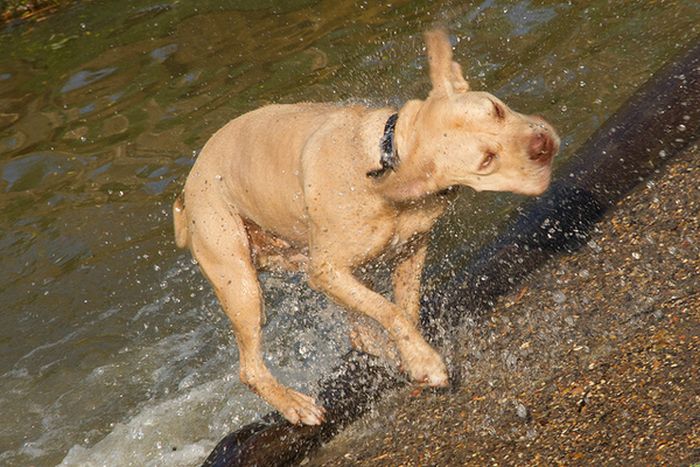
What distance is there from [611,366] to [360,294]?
4.15 feet

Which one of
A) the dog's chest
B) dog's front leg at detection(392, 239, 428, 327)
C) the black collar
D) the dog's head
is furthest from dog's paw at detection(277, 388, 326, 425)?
the dog's head

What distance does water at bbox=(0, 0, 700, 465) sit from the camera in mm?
7098

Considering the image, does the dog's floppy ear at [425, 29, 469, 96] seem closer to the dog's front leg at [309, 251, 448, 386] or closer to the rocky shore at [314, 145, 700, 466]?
the dog's front leg at [309, 251, 448, 386]

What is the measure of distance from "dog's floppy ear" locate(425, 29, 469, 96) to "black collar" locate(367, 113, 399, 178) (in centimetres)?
28

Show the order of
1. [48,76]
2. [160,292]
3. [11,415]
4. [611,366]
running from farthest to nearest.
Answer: [48,76] → [160,292] → [11,415] → [611,366]

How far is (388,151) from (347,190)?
1.26 ft

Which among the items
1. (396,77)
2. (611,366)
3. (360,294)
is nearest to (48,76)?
(396,77)

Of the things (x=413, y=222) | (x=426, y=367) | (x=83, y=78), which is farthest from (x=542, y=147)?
(x=83, y=78)

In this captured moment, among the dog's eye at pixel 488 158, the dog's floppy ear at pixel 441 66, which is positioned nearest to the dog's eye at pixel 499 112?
the dog's eye at pixel 488 158

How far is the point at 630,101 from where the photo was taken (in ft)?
24.4

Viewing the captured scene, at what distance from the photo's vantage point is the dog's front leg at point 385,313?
5.13 m

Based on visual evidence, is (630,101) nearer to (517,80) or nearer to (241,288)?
(517,80)

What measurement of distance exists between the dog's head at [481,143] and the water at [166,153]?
2089 millimetres

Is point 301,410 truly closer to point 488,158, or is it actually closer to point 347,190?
point 347,190
